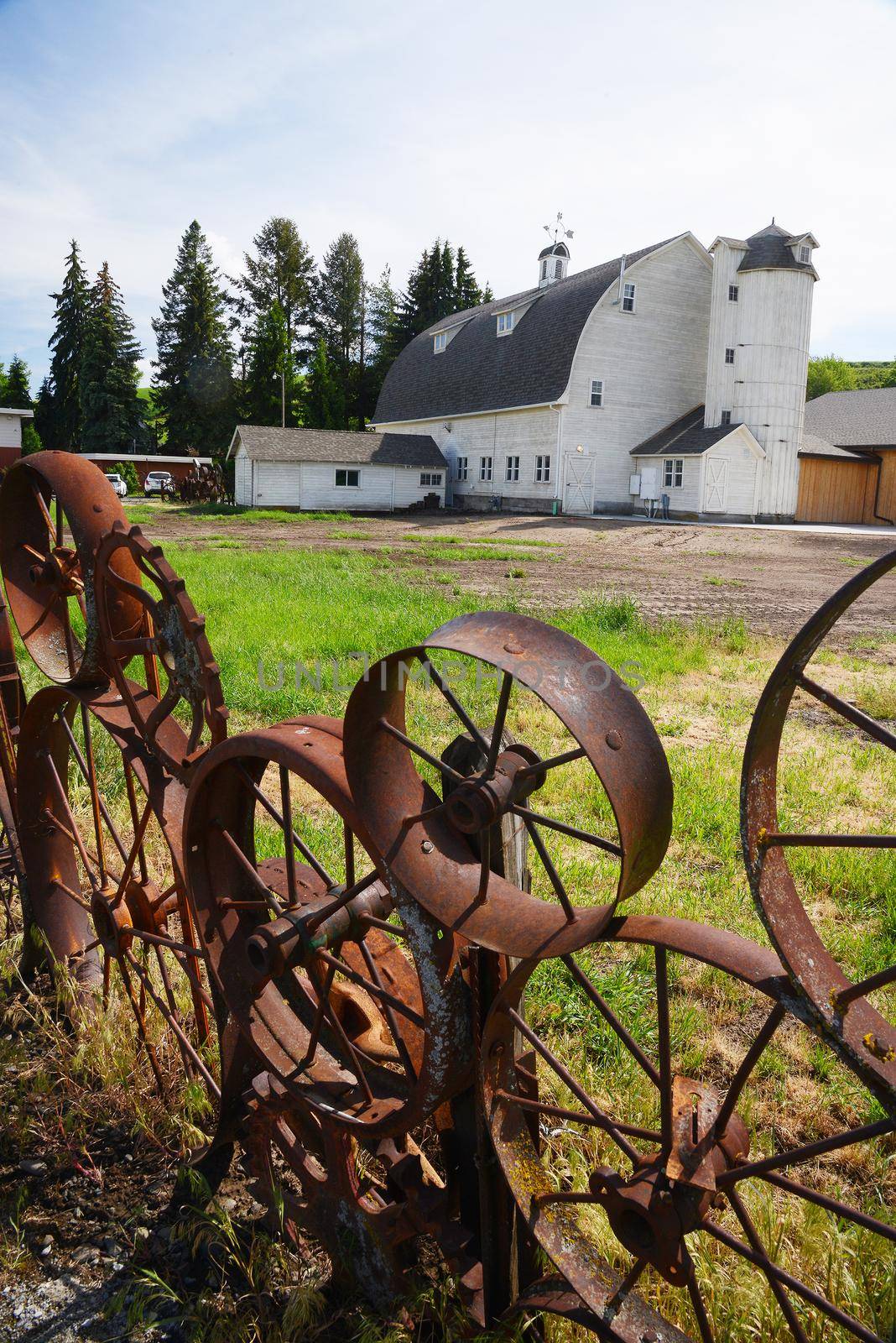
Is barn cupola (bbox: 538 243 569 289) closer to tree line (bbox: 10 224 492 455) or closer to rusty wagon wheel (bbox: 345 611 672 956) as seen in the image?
tree line (bbox: 10 224 492 455)

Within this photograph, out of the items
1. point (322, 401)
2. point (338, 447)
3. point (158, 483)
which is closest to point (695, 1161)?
point (338, 447)

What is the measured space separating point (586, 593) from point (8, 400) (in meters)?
50.2

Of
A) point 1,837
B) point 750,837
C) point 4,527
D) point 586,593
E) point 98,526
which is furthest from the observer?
point 586,593

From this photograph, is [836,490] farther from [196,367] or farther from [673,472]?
[196,367]

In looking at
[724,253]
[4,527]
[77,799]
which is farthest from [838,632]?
[724,253]

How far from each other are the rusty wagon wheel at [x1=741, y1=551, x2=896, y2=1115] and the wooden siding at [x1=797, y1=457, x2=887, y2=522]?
29.9m

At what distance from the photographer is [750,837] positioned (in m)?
1.19

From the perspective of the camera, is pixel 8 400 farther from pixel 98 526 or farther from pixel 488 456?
pixel 98 526

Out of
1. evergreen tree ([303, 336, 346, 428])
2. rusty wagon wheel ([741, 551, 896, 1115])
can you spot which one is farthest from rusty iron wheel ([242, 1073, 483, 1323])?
evergreen tree ([303, 336, 346, 428])

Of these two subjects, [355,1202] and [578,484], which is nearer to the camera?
[355,1202]

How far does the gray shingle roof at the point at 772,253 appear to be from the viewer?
26891 mm

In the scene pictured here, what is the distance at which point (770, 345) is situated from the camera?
2733cm

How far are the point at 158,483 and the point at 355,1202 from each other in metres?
42.5

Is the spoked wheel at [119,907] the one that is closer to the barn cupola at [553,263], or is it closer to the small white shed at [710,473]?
the small white shed at [710,473]
